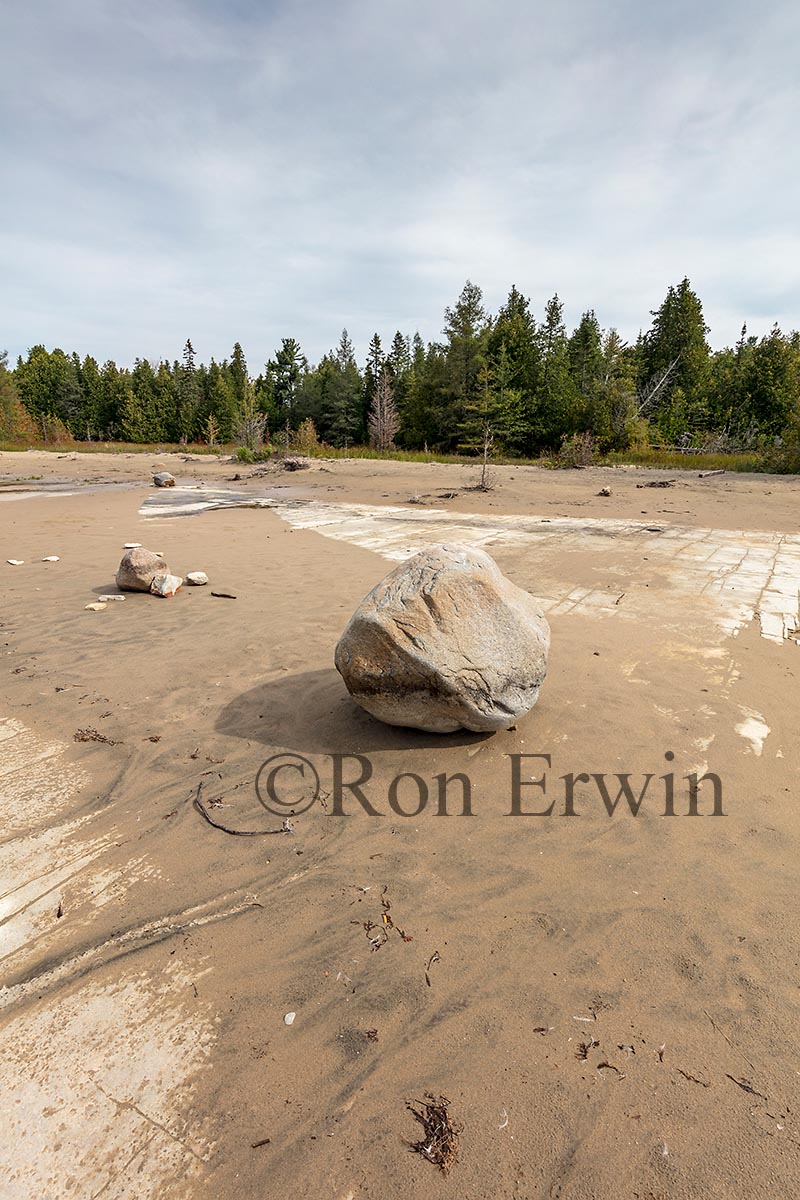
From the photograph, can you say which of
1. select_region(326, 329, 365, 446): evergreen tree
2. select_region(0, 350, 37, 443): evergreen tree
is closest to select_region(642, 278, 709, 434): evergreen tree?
select_region(326, 329, 365, 446): evergreen tree

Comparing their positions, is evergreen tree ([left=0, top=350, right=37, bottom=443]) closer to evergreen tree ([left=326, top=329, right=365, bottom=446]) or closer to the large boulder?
evergreen tree ([left=326, top=329, right=365, bottom=446])

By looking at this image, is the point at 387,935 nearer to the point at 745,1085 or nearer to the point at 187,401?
the point at 745,1085

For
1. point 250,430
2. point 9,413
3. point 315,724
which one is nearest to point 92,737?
point 315,724

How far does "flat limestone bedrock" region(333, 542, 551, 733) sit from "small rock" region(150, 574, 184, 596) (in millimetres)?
4068

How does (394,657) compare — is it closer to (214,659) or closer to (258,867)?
(258,867)

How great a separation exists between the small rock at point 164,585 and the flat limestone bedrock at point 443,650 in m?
4.07

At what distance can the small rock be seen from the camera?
7.02 meters

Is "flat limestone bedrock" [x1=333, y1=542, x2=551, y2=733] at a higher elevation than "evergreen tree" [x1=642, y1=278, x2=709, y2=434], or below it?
below

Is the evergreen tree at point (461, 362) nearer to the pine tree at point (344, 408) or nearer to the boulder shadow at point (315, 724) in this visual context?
the pine tree at point (344, 408)

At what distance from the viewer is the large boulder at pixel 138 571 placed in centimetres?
707

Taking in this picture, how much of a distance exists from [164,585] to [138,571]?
0.36 meters

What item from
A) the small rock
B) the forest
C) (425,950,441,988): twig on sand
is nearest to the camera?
(425,950,441,988): twig on sand

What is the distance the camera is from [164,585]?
7.05 meters

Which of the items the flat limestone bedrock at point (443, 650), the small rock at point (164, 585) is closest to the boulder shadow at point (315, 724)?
the flat limestone bedrock at point (443, 650)
